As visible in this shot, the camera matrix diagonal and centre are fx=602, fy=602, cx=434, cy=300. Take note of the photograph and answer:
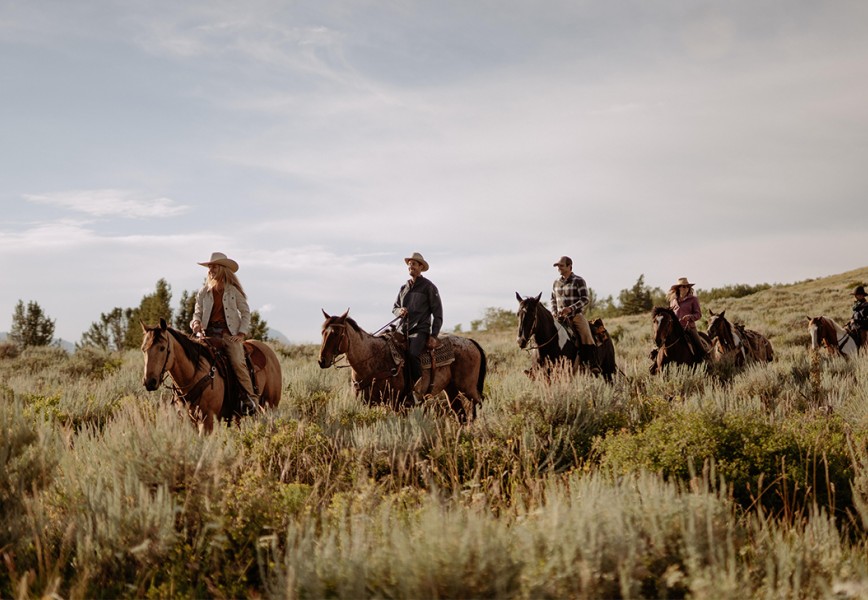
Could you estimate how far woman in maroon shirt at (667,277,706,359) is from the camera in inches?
536

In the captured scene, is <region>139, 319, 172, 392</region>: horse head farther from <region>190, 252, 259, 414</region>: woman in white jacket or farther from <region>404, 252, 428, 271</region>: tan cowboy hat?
<region>404, 252, 428, 271</region>: tan cowboy hat

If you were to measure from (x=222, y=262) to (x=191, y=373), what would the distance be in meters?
1.71

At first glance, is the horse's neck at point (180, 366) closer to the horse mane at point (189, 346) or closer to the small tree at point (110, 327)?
the horse mane at point (189, 346)

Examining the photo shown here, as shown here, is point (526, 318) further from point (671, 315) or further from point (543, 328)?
point (671, 315)

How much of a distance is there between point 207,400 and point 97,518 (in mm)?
4156

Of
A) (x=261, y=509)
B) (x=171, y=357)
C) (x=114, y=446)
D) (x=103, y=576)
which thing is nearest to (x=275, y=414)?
(x=171, y=357)

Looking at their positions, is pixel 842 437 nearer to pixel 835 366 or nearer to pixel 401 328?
pixel 401 328

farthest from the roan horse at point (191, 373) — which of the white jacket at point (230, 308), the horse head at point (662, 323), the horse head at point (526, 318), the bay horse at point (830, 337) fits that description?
the bay horse at point (830, 337)

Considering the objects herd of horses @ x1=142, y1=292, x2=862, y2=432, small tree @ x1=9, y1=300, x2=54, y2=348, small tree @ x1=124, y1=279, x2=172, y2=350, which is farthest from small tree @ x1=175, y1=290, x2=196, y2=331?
herd of horses @ x1=142, y1=292, x2=862, y2=432

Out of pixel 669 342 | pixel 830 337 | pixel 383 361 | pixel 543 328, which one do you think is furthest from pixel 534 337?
pixel 830 337

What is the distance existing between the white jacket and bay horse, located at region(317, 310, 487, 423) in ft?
3.79

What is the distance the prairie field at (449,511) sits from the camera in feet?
9.76

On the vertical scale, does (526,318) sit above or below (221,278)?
below

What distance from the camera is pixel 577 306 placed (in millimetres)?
12000
